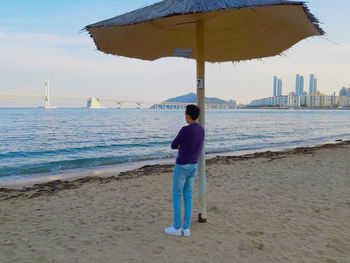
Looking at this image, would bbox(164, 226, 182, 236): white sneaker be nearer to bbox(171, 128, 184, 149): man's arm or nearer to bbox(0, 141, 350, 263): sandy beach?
bbox(0, 141, 350, 263): sandy beach

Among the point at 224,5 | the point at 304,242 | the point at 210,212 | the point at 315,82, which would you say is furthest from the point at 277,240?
the point at 315,82

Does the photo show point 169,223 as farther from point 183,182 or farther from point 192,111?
point 192,111

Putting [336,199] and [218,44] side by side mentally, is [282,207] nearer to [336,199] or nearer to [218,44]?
[336,199]

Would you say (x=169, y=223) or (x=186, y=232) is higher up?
(x=186, y=232)

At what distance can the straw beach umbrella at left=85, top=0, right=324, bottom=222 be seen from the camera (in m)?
2.39

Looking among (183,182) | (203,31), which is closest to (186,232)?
(183,182)

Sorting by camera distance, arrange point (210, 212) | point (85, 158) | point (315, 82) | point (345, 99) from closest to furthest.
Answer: point (210, 212), point (85, 158), point (345, 99), point (315, 82)

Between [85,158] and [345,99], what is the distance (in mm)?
153657

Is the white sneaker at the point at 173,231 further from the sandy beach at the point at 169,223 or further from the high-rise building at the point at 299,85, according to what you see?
the high-rise building at the point at 299,85

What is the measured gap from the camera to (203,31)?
297 centimetres

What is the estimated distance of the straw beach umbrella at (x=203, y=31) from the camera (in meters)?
2.39

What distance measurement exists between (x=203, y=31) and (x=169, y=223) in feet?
7.87

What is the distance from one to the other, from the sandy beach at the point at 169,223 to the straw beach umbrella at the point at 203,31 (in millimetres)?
650

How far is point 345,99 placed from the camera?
133750mm
